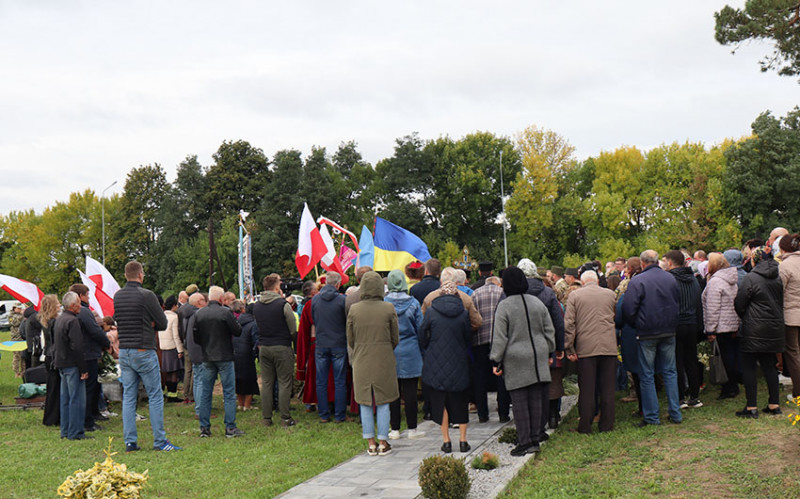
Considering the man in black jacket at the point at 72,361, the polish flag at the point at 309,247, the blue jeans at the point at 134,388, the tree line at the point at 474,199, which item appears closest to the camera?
the blue jeans at the point at 134,388

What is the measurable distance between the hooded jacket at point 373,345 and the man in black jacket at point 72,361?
4143 mm

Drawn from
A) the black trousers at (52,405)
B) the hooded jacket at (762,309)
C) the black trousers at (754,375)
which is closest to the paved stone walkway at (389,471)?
the black trousers at (754,375)

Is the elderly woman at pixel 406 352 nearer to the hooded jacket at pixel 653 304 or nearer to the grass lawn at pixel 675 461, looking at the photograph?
the grass lawn at pixel 675 461

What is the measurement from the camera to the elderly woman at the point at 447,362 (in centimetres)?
745

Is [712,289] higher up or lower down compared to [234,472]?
higher up

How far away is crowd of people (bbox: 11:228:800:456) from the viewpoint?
7.49 metres

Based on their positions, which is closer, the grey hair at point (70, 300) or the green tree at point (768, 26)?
the grey hair at point (70, 300)

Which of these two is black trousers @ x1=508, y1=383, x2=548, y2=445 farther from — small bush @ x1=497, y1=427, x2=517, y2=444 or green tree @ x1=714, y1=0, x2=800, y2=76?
green tree @ x1=714, y1=0, x2=800, y2=76

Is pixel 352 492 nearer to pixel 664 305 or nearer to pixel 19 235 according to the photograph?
pixel 664 305

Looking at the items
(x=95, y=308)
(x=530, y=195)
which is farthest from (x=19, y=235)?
(x=95, y=308)

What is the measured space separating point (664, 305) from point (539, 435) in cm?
233

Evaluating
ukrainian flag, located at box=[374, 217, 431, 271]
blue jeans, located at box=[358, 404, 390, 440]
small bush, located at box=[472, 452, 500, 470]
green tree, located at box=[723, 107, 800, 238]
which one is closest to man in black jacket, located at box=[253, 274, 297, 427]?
blue jeans, located at box=[358, 404, 390, 440]

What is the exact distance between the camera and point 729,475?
238 inches

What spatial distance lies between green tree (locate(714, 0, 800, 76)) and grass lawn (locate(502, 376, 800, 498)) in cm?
1043
